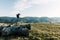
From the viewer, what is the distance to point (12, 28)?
33.6m

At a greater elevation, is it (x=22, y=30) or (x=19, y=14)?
→ (x=19, y=14)

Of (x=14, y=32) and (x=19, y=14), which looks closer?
(x=14, y=32)

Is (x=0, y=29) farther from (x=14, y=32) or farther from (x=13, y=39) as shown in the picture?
(x=13, y=39)

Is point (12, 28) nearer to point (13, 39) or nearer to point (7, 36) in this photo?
point (7, 36)

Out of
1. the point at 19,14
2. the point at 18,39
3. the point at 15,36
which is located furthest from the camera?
the point at 19,14

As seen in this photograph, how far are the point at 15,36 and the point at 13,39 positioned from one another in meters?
3.09

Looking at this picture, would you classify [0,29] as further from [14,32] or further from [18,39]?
[18,39]

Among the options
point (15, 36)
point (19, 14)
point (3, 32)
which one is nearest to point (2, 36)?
point (3, 32)

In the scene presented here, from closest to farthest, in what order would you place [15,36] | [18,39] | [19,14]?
[18,39] < [15,36] < [19,14]

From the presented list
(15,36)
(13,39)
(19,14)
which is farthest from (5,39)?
(19,14)

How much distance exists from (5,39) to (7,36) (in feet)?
11.0

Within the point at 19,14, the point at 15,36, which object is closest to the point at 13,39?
the point at 15,36

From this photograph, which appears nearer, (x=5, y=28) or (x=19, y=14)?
(x=5, y=28)

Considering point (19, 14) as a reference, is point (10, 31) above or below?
below
